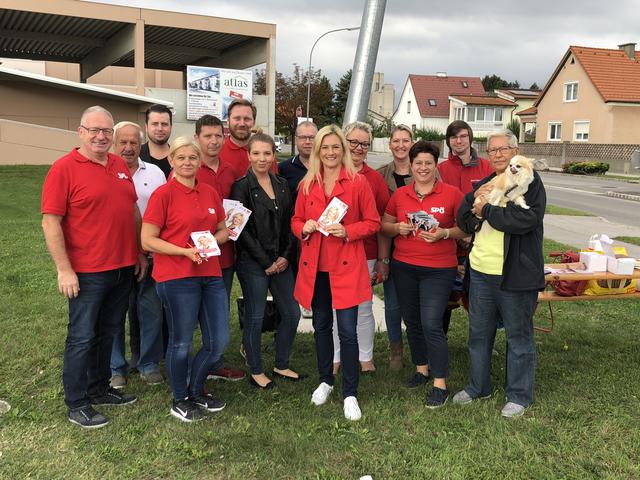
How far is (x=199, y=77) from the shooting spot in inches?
1046

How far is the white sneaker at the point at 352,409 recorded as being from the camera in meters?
3.84

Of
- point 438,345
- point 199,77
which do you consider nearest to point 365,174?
point 438,345

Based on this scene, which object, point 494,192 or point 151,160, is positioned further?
point 151,160

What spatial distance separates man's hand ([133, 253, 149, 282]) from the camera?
157 inches

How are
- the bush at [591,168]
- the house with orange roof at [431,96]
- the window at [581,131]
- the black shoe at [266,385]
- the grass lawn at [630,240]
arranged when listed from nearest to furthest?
the black shoe at [266,385]
the grass lawn at [630,240]
the bush at [591,168]
the window at [581,131]
the house with orange roof at [431,96]

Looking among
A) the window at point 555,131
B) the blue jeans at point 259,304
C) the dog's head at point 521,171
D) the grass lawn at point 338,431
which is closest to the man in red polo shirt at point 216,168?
the blue jeans at point 259,304

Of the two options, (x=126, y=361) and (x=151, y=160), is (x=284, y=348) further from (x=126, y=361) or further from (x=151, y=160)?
(x=151, y=160)

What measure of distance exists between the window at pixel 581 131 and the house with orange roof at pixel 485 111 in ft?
57.6

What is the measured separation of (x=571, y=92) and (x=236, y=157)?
136 feet

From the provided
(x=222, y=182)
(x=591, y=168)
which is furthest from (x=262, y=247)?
(x=591, y=168)

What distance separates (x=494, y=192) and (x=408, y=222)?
2.35 feet

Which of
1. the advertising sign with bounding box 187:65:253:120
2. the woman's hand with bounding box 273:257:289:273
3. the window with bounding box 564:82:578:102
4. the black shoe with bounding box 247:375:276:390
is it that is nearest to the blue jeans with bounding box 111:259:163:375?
the black shoe with bounding box 247:375:276:390

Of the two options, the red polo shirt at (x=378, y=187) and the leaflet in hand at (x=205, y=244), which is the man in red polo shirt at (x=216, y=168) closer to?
the leaflet in hand at (x=205, y=244)

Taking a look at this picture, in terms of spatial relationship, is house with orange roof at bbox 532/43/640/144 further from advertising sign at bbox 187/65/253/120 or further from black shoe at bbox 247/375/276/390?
black shoe at bbox 247/375/276/390
